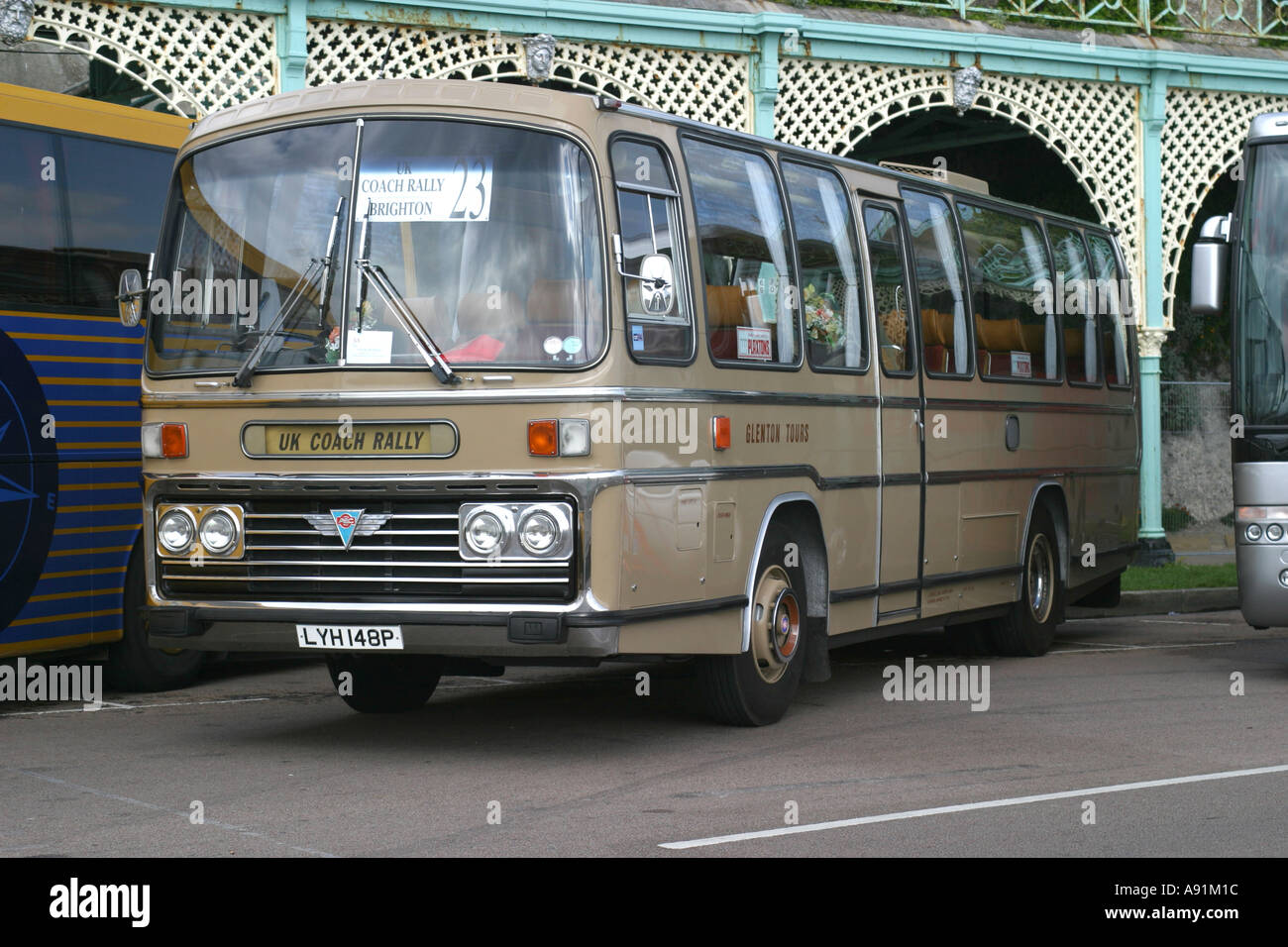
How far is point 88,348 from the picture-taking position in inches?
407

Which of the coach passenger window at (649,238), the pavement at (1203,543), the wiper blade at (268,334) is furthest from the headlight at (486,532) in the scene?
the pavement at (1203,543)

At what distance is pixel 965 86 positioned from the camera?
59.5 feet

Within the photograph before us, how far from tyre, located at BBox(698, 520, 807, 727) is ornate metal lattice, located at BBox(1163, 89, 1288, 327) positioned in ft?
37.7

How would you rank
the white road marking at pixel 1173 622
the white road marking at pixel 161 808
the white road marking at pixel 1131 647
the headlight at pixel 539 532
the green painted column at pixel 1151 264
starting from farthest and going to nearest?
the green painted column at pixel 1151 264 < the white road marking at pixel 1173 622 < the white road marking at pixel 1131 647 < the headlight at pixel 539 532 < the white road marking at pixel 161 808

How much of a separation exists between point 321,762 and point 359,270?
222cm

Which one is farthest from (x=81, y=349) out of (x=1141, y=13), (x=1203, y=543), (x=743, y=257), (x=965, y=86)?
(x=1203, y=543)

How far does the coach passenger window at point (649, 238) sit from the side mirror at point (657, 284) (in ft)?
0.08

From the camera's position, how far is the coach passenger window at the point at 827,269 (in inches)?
384

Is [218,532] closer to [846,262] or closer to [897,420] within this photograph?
[846,262]

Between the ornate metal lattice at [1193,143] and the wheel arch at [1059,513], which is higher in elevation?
the ornate metal lattice at [1193,143]

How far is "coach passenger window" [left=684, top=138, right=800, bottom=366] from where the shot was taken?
28.9 ft

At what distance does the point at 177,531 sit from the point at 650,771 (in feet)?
7.98

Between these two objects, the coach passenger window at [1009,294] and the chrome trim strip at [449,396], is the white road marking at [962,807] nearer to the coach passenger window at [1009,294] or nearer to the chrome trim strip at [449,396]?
the chrome trim strip at [449,396]

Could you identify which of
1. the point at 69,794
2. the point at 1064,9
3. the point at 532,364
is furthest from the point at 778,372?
the point at 1064,9
